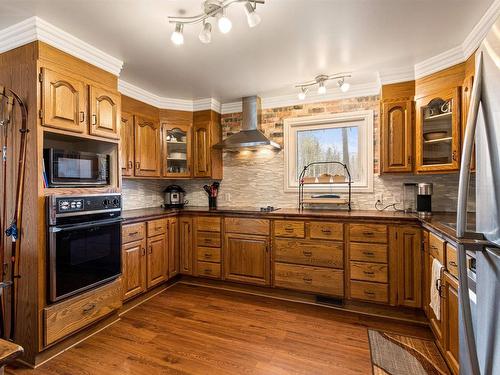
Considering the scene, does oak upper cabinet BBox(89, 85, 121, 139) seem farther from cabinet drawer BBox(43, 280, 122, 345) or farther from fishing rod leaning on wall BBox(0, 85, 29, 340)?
cabinet drawer BBox(43, 280, 122, 345)

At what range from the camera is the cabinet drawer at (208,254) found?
3.25 meters

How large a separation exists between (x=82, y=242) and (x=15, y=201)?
0.55 metres

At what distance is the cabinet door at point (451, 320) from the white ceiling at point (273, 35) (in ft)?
6.16

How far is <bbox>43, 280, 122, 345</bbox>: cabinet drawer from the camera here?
6.29 feet

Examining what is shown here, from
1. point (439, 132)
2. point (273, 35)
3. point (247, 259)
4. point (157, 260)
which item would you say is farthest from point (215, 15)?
point (157, 260)

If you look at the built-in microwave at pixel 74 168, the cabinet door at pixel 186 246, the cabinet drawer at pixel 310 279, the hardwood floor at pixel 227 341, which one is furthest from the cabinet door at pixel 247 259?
the built-in microwave at pixel 74 168

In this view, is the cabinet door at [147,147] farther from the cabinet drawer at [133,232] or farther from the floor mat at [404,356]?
the floor mat at [404,356]

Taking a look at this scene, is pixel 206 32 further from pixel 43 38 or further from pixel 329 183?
pixel 329 183

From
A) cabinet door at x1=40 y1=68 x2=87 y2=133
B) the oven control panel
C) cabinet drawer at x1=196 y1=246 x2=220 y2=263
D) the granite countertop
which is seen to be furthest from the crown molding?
cabinet drawer at x1=196 y1=246 x2=220 y2=263

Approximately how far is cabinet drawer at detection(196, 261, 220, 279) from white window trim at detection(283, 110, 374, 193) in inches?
54.8

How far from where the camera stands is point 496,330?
657 millimetres

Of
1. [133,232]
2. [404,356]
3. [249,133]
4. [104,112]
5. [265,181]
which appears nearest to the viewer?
[404,356]

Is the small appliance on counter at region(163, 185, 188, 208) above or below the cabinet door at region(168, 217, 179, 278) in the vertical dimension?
above

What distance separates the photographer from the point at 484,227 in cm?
74
